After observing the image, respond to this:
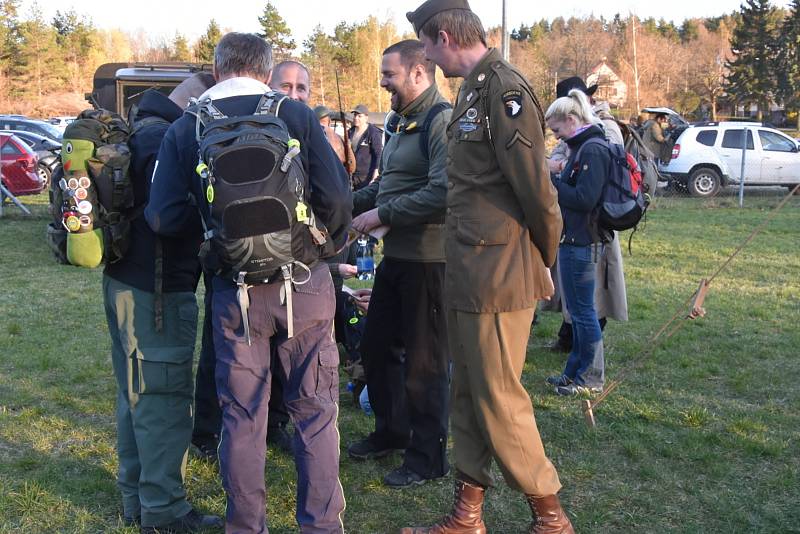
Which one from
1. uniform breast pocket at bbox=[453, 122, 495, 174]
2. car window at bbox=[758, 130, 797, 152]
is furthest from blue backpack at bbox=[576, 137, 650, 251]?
car window at bbox=[758, 130, 797, 152]

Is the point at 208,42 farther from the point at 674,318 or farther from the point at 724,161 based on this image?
the point at 674,318

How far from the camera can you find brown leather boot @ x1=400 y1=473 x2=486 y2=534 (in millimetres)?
3363

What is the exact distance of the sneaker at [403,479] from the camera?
156 inches

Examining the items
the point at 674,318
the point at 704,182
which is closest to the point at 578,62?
the point at 704,182

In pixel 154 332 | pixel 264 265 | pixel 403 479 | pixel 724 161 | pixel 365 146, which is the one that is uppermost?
pixel 365 146

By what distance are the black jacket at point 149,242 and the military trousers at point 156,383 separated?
0.05 metres

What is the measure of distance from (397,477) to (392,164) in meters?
1.59

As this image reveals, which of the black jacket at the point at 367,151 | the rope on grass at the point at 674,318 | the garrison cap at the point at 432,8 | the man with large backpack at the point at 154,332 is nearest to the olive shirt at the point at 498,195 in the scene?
the garrison cap at the point at 432,8

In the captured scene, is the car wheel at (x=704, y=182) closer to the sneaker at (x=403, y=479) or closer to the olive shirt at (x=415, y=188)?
the olive shirt at (x=415, y=188)

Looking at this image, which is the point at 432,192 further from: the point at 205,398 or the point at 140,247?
the point at 205,398

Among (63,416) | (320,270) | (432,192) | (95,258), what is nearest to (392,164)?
(432,192)

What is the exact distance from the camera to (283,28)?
59.8m

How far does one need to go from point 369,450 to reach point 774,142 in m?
17.3

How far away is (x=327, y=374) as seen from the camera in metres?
3.04
